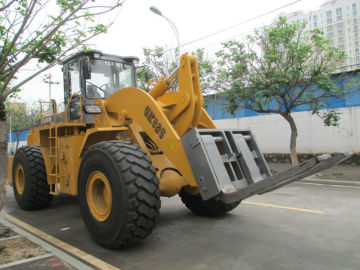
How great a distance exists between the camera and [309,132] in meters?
14.0

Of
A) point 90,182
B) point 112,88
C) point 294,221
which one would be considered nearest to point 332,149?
point 294,221

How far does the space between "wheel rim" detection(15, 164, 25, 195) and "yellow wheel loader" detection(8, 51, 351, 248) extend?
4.11 feet

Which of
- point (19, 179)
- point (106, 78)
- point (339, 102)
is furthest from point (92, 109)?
point (339, 102)

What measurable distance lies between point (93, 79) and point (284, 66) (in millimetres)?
7619

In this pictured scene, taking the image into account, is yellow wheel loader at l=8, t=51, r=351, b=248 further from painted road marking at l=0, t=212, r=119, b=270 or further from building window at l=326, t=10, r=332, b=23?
building window at l=326, t=10, r=332, b=23

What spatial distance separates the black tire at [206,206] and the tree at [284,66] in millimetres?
5917

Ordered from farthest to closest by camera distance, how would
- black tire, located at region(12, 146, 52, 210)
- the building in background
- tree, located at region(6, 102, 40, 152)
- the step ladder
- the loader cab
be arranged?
tree, located at region(6, 102, 40, 152)
the building in background
black tire, located at region(12, 146, 52, 210)
the step ladder
the loader cab

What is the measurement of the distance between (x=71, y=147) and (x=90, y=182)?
136cm

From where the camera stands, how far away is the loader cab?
5.69 metres

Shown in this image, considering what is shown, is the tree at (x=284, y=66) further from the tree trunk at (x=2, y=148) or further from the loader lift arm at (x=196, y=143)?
the tree trunk at (x=2, y=148)

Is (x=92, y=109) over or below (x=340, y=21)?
below

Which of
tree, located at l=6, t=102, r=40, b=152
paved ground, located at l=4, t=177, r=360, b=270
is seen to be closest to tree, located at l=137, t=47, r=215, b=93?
paved ground, located at l=4, t=177, r=360, b=270

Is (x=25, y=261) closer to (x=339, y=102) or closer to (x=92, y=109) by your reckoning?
(x=92, y=109)

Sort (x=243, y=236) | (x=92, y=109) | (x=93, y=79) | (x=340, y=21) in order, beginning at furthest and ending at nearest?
(x=340, y=21)
(x=93, y=79)
(x=92, y=109)
(x=243, y=236)
